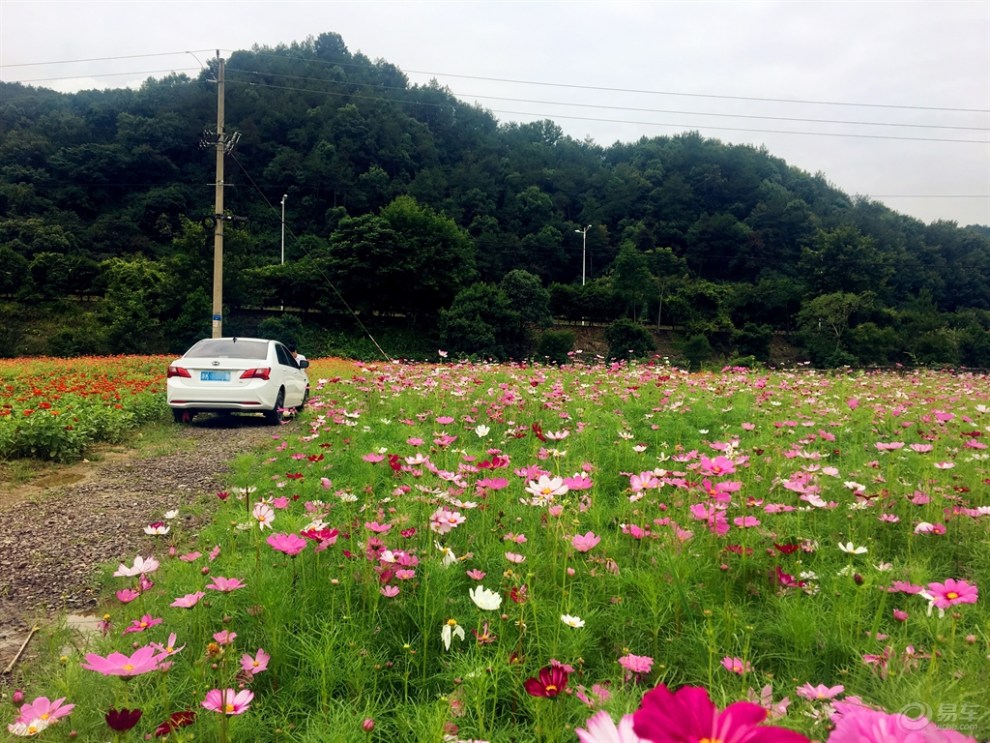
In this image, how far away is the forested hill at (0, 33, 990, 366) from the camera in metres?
29.9

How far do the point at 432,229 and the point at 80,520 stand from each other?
111 feet

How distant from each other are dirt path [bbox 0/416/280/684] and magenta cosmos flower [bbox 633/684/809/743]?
237 centimetres

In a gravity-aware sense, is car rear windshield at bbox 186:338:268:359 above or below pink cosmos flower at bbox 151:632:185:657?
above

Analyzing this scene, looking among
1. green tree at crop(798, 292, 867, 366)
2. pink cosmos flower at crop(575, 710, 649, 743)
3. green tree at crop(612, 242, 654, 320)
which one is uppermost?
green tree at crop(612, 242, 654, 320)

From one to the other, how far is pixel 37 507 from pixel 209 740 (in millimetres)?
3370

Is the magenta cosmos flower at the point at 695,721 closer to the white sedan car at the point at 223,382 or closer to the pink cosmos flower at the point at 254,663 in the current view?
the pink cosmos flower at the point at 254,663

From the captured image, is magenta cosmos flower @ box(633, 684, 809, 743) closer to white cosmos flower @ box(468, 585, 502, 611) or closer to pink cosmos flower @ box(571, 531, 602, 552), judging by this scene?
white cosmos flower @ box(468, 585, 502, 611)

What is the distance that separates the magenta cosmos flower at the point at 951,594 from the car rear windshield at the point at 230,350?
22.8 ft

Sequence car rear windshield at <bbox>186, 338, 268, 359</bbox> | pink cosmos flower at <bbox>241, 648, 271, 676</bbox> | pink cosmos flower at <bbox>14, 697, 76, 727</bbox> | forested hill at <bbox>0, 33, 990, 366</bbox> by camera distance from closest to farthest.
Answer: pink cosmos flower at <bbox>14, 697, 76, 727</bbox>, pink cosmos flower at <bbox>241, 648, 271, 676</bbox>, car rear windshield at <bbox>186, 338, 268, 359</bbox>, forested hill at <bbox>0, 33, 990, 366</bbox>

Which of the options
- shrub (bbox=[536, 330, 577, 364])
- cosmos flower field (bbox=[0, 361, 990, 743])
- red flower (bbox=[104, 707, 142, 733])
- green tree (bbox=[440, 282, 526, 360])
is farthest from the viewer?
green tree (bbox=[440, 282, 526, 360])

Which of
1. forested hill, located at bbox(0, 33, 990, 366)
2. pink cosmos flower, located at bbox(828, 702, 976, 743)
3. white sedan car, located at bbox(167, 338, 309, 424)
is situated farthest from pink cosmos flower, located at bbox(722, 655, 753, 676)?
forested hill, located at bbox(0, 33, 990, 366)

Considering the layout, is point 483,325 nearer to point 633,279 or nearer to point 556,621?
point 633,279

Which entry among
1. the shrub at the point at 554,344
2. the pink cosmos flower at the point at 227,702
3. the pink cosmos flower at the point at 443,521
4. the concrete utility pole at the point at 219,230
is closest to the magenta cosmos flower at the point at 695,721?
the pink cosmos flower at the point at 227,702

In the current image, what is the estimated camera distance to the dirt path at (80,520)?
243cm
